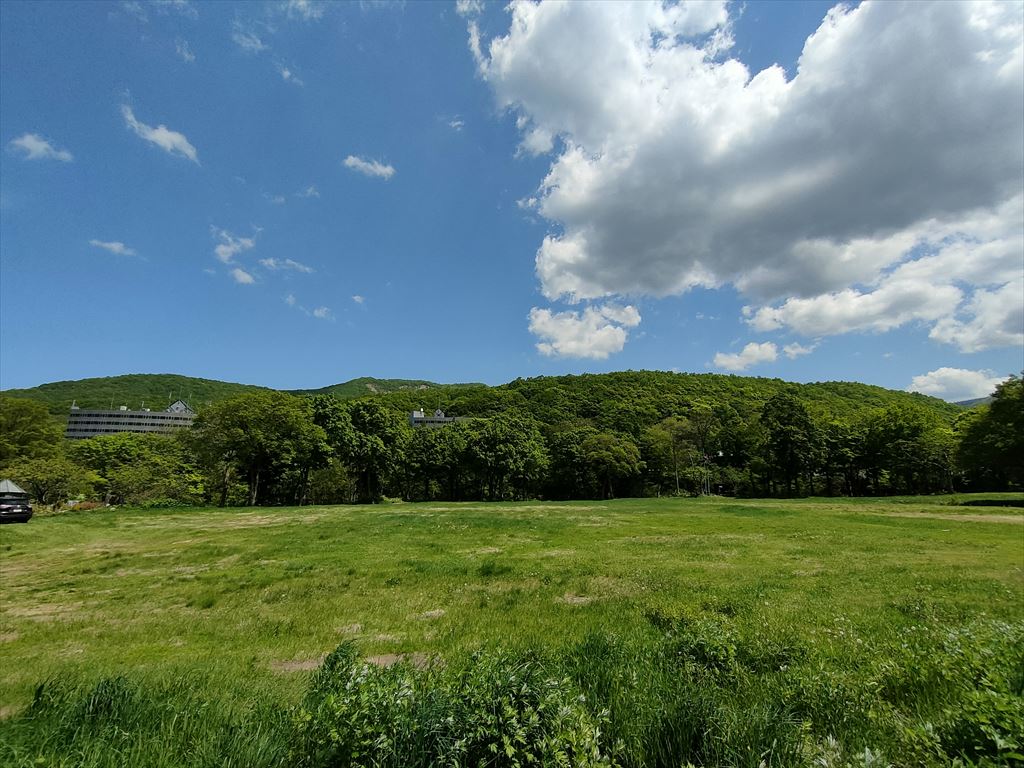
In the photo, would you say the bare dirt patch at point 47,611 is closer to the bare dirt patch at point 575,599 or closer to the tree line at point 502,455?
the bare dirt patch at point 575,599

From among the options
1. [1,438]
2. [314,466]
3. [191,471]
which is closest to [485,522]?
[314,466]

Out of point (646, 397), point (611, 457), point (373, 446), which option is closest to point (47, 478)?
Answer: point (373, 446)

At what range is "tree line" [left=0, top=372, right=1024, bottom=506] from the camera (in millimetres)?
Answer: 54062

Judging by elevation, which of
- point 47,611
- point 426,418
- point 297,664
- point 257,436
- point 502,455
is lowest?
point 47,611

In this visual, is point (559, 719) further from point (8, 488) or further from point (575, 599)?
point (8, 488)

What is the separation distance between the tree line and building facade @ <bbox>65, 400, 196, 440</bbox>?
10711 cm

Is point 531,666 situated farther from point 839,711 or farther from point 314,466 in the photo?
point 314,466

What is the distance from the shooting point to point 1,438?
50.6 meters

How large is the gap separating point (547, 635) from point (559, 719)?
4.94m

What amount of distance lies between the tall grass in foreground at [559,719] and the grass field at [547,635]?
0.10ft

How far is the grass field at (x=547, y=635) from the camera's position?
12.9ft

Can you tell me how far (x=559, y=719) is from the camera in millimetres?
3660

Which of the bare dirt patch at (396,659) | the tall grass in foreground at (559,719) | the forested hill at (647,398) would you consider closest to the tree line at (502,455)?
the forested hill at (647,398)

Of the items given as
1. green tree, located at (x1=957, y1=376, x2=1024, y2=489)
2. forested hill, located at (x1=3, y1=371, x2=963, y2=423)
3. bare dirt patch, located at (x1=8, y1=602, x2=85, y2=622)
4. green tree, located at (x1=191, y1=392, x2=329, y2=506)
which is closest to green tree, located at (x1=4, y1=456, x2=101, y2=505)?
green tree, located at (x1=191, y1=392, x2=329, y2=506)
